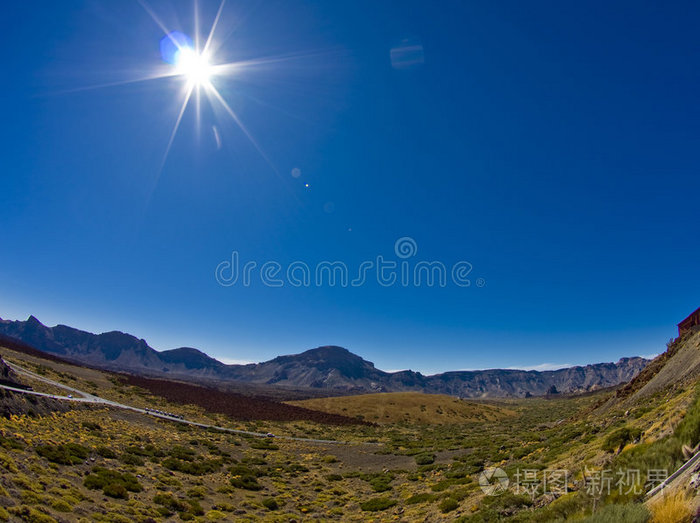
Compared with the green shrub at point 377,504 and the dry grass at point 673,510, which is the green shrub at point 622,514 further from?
the green shrub at point 377,504

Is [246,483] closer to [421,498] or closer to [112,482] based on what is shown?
[112,482]

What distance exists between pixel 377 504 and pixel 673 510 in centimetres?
1632

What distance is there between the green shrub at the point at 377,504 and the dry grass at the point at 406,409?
62496 mm

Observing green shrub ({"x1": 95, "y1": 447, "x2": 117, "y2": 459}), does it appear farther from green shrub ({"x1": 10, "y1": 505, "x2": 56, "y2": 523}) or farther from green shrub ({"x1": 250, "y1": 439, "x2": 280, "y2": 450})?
green shrub ({"x1": 250, "y1": 439, "x2": 280, "y2": 450})

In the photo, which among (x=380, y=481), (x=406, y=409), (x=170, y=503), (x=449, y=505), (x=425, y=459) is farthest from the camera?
(x=406, y=409)

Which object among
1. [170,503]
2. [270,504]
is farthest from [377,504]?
[170,503]

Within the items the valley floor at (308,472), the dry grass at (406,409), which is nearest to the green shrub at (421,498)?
the valley floor at (308,472)

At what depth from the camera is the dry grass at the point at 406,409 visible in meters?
79.0

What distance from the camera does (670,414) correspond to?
1266 cm

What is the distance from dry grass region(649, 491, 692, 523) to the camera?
598 cm

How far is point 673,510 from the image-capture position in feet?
20.2

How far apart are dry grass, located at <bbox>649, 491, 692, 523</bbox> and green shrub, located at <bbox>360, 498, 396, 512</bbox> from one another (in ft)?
49.6

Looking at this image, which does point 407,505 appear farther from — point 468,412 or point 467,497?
point 468,412

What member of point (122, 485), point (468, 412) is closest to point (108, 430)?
point (122, 485)
